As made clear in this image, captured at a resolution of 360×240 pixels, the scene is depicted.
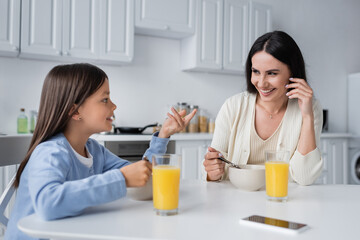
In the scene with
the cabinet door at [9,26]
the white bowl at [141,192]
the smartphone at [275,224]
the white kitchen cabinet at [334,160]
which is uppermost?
the cabinet door at [9,26]

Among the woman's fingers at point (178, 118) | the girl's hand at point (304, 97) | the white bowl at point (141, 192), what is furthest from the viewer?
the girl's hand at point (304, 97)

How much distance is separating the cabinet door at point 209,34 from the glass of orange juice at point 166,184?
2663mm

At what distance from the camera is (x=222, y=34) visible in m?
3.53

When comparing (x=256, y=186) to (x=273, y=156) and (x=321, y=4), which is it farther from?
(x=321, y=4)

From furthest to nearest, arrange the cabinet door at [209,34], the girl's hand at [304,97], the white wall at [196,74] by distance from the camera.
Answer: the cabinet door at [209,34] → the white wall at [196,74] → the girl's hand at [304,97]

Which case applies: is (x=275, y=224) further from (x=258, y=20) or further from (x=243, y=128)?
(x=258, y=20)

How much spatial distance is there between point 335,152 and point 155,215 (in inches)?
146

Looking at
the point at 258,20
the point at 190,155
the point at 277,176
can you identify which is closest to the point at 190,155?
the point at 190,155

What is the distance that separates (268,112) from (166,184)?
3.10ft

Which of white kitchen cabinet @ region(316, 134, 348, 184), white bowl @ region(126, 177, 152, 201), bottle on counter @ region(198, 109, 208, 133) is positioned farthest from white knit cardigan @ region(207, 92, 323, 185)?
white kitchen cabinet @ region(316, 134, 348, 184)

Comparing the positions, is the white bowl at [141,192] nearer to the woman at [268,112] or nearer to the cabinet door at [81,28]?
the woman at [268,112]

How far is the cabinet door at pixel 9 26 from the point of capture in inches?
104

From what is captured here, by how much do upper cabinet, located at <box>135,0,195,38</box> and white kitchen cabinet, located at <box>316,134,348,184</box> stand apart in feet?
6.59

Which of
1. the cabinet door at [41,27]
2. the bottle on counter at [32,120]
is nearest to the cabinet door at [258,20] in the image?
the cabinet door at [41,27]
